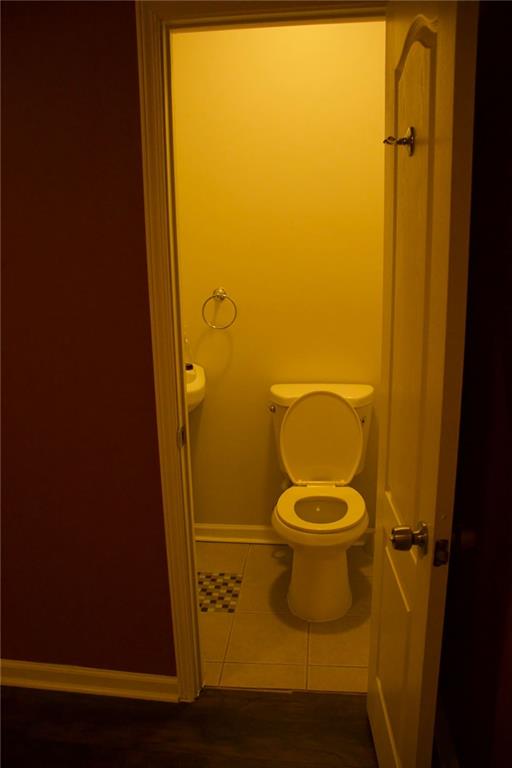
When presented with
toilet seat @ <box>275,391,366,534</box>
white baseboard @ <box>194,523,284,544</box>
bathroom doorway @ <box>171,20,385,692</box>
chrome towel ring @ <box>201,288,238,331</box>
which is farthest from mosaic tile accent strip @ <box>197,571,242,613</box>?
chrome towel ring @ <box>201,288,238,331</box>

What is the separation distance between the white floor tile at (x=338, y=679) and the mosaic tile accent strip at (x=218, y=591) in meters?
0.48

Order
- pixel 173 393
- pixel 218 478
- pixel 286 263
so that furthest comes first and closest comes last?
1. pixel 218 478
2. pixel 286 263
3. pixel 173 393

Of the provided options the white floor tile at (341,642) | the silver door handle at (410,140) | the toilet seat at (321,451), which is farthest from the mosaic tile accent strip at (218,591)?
the silver door handle at (410,140)

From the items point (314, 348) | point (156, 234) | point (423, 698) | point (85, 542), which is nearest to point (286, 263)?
point (314, 348)

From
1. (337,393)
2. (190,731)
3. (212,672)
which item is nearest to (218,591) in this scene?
(212,672)

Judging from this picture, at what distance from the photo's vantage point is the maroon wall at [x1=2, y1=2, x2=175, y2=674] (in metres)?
A: 1.35

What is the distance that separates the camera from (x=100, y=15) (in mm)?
1295

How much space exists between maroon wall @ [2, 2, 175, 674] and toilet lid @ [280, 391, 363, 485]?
849 millimetres

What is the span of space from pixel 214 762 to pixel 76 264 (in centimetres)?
150

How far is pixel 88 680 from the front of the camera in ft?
5.90

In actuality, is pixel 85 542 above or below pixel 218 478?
above

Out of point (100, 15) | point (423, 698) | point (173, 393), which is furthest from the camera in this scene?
point (173, 393)

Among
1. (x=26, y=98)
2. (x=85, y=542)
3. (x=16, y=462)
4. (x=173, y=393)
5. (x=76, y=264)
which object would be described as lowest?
(x=85, y=542)

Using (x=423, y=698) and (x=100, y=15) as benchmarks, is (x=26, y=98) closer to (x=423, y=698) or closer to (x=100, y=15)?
(x=100, y=15)
